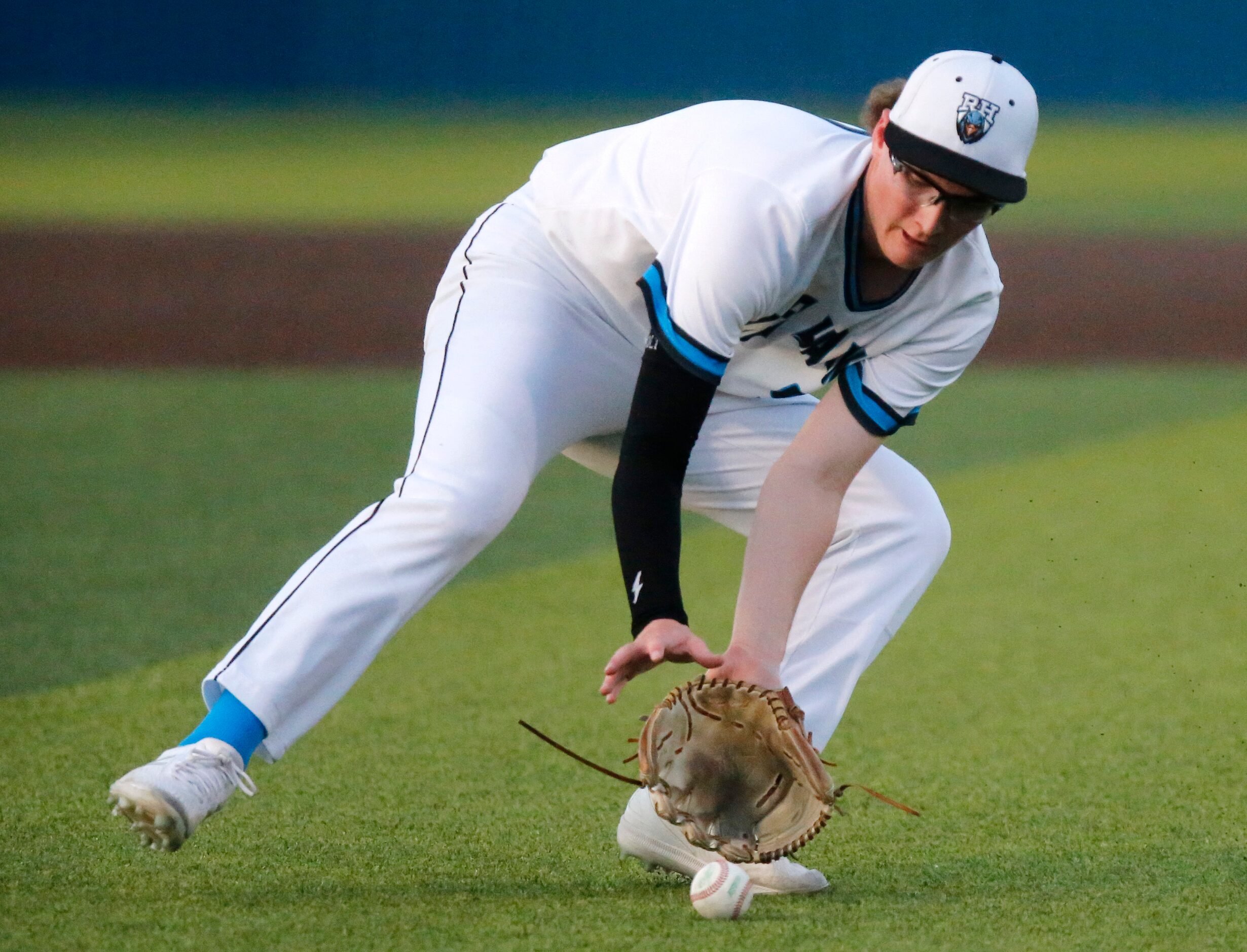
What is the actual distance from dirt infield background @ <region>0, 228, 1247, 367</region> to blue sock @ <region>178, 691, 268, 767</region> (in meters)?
7.98

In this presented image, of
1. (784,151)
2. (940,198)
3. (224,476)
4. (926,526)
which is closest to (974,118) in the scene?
(940,198)

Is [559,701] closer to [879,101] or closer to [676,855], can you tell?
[676,855]

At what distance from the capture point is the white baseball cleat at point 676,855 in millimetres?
2584

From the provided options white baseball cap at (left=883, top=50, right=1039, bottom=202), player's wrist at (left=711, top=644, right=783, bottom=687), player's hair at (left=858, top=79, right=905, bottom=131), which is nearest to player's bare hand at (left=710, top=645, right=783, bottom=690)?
player's wrist at (left=711, top=644, right=783, bottom=687)

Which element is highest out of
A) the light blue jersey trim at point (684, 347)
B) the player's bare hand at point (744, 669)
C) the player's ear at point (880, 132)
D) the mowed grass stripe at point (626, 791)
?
the player's ear at point (880, 132)

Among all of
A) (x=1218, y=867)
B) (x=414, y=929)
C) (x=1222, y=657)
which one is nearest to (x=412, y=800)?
(x=414, y=929)

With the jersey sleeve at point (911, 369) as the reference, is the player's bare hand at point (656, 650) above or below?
below

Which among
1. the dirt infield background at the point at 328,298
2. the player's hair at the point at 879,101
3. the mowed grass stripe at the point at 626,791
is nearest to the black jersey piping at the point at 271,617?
the mowed grass stripe at the point at 626,791

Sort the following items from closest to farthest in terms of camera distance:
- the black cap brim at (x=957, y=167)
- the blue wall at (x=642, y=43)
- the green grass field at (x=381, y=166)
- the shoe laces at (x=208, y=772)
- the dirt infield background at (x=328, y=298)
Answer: the black cap brim at (x=957, y=167) < the shoe laces at (x=208, y=772) < the dirt infield background at (x=328, y=298) < the green grass field at (x=381, y=166) < the blue wall at (x=642, y=43)

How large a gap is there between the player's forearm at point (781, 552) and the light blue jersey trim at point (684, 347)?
0.27 meters

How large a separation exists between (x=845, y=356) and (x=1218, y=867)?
1017 mm

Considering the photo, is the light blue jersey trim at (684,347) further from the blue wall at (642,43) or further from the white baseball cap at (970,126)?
the blue wall at (642,43)

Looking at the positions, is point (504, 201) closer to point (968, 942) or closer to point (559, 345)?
point (559, 345)

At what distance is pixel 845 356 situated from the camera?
2645 millimetres
